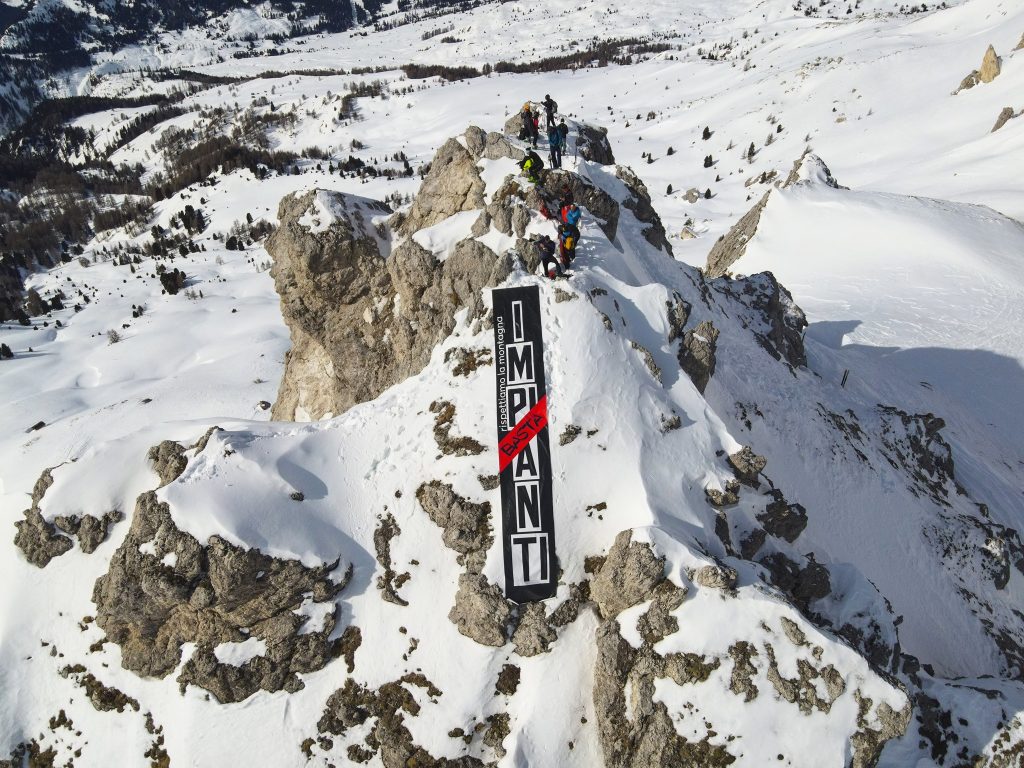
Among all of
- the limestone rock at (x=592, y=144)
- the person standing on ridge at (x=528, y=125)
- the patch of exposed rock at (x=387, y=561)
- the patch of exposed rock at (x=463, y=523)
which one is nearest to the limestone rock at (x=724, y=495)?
the patch of exposed rock at (x=463, y=523)

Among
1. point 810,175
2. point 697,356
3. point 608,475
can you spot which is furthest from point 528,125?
point 810,175

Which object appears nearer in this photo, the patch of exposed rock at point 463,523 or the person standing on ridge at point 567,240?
the patch of exposed rock at point 463,523

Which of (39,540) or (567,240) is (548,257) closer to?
(567,240)

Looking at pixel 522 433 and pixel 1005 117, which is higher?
pixel 522 433

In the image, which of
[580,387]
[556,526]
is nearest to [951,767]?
[556,526]

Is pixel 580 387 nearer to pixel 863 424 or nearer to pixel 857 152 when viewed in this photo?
pixel 863 424

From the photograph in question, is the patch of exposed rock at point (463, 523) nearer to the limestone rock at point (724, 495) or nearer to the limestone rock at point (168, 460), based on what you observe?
the limestone rock at point (724, 495)

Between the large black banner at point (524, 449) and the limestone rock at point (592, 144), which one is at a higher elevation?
the limestone rock at point (592, 144)
